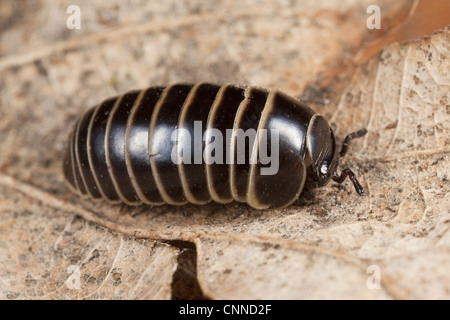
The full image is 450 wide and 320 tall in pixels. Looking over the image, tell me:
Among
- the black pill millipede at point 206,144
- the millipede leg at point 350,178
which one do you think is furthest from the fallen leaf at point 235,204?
the black pill millipede at point 206,144

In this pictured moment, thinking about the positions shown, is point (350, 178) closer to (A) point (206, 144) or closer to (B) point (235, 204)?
(B) point (235, 204)

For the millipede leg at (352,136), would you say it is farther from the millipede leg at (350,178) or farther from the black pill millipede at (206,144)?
the millipede leg at (350,178)

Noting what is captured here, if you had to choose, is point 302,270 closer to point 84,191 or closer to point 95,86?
point 84,191

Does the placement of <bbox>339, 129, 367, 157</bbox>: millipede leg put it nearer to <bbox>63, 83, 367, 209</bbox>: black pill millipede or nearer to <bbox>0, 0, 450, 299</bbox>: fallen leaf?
<bbox>63, 83, 367, 209</bbox>: black pill millipede

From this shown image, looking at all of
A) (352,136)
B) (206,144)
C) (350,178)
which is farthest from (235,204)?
(352,136)

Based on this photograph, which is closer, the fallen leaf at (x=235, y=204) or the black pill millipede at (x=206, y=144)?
the fallen leaf at (x=235, y=204)

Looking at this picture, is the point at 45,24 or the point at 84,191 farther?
the point at 45,24
